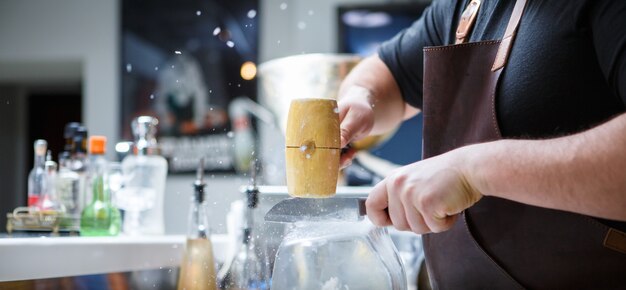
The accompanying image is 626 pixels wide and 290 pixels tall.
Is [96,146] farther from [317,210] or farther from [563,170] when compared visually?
[563,170]

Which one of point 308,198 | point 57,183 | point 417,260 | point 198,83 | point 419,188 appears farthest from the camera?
point 198,83

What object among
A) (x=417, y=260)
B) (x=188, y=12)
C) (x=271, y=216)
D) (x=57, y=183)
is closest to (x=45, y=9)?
(x=188, y=12)

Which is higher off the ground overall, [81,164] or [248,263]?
[81,164]

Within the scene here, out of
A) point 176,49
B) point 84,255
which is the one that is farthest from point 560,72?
point 176,49

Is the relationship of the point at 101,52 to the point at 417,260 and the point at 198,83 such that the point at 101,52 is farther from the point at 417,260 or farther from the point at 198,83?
the point at 417,260

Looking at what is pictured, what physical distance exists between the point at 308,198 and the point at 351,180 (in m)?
1.17

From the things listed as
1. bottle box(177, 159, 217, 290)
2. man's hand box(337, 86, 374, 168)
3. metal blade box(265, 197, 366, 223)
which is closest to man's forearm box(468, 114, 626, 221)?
metal blade box(265, 197, 366, 223)

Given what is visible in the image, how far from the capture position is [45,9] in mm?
4406

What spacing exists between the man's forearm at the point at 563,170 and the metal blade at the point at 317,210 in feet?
0.72

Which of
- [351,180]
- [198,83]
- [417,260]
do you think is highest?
[198,83]

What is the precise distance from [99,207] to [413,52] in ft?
3.15

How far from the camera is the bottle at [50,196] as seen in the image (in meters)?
1.80

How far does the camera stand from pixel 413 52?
1.31m

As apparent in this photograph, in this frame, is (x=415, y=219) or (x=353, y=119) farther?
(x=353, y=119)
